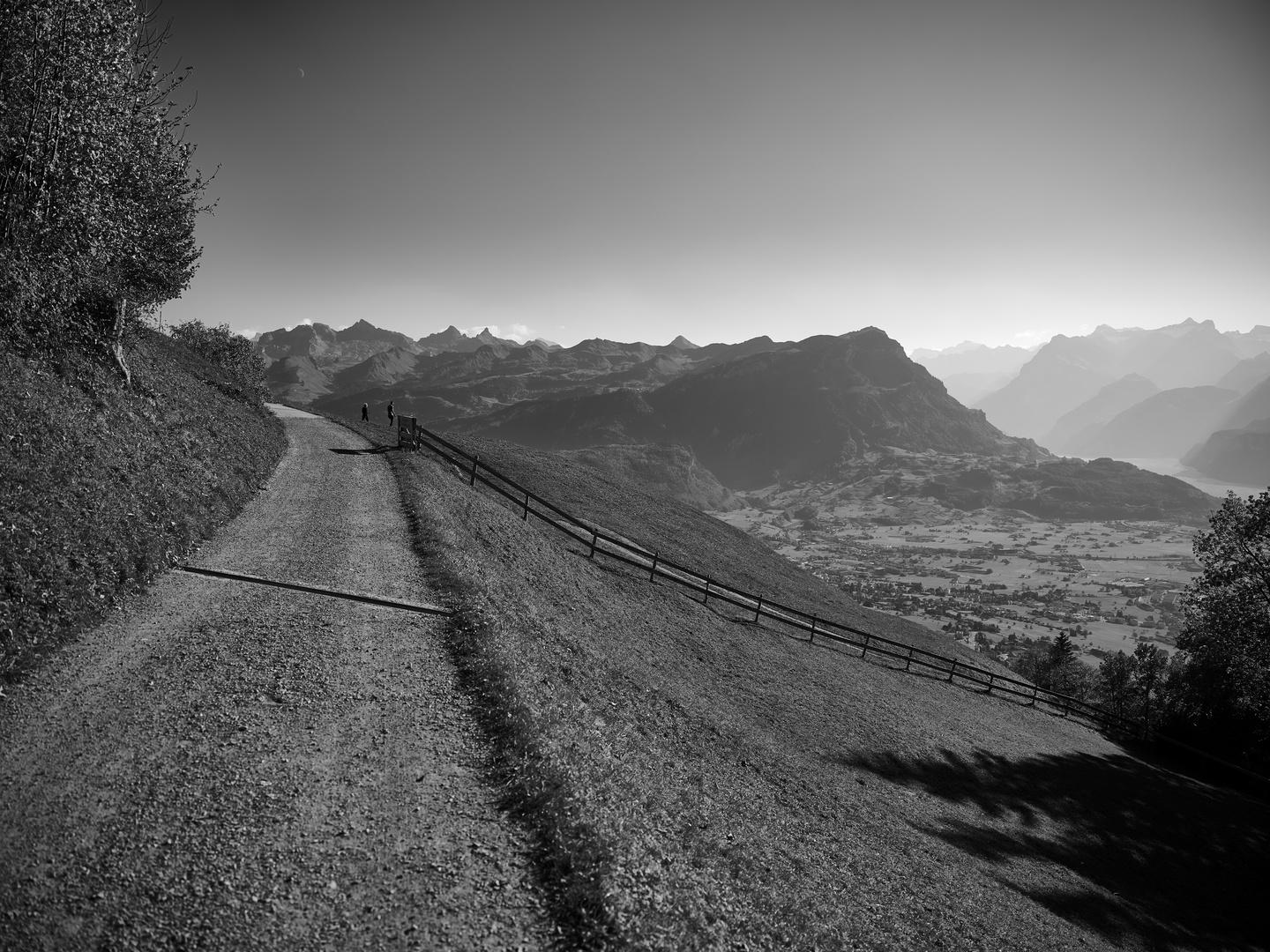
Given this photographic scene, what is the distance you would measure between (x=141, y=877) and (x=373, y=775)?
2.56 metres

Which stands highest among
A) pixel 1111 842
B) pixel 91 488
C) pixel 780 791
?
pixel 91 488

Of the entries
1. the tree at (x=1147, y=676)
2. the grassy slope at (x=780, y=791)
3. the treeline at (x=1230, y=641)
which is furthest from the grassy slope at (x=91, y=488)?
A: the tree at (x=1147, y=676)

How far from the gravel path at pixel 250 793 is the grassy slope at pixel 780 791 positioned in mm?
986

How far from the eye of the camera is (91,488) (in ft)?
41.4

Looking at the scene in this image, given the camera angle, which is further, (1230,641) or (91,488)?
(1230,641)

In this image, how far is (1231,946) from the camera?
44.4 ft

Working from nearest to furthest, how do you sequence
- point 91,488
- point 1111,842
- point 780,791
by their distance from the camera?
point 91,488, point 780,791, point 1111,842

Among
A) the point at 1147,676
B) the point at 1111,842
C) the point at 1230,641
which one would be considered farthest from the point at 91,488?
the point at 1147,676

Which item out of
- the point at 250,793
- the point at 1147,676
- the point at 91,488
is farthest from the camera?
the point at 1147,676

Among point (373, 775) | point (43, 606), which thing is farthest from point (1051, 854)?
point (43, 606)

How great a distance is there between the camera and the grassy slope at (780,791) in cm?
799

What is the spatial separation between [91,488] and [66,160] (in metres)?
10.3

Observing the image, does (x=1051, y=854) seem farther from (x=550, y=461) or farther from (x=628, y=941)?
(x=550, y=461)

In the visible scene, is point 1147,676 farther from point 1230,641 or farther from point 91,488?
point 91,488
